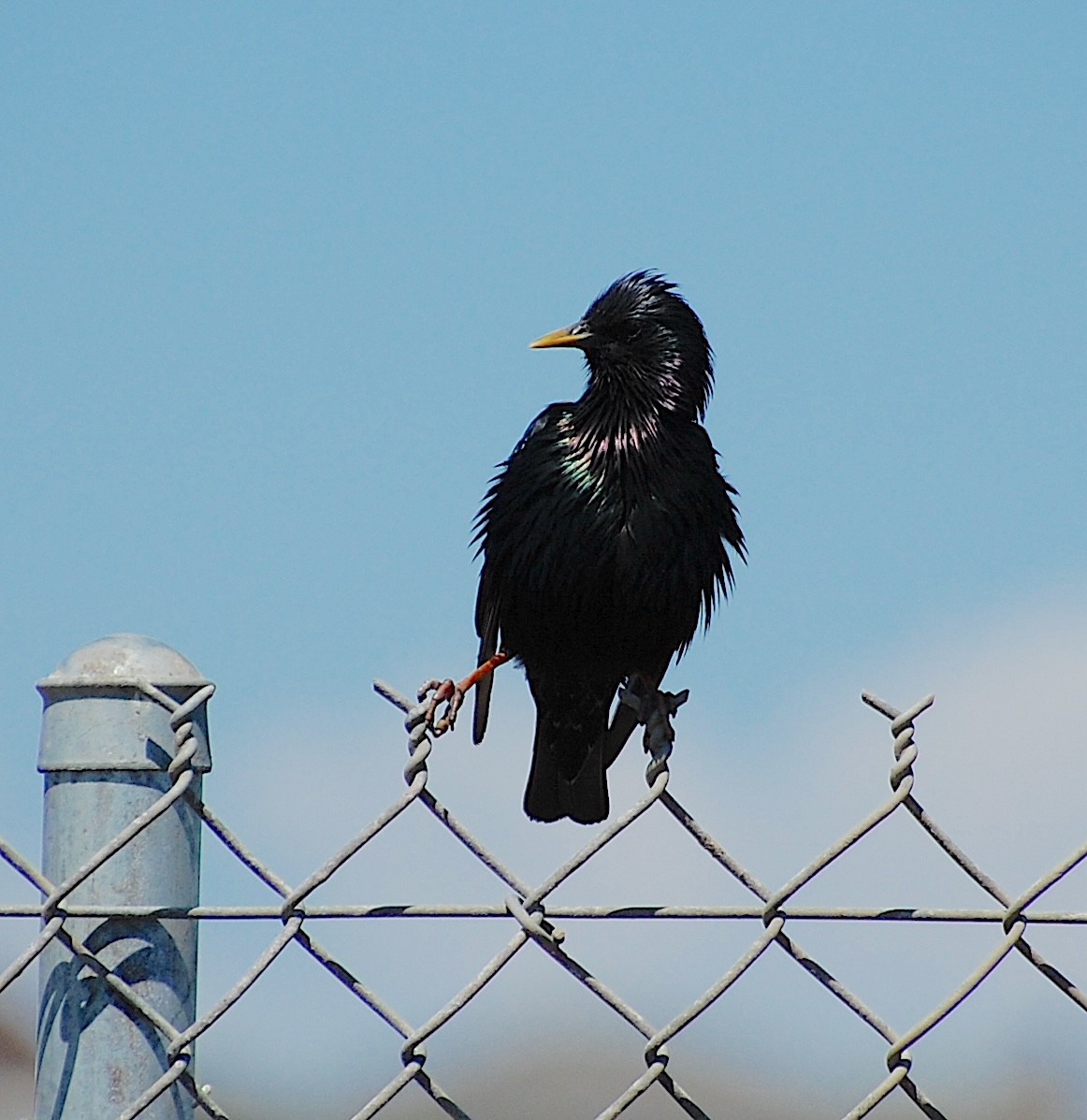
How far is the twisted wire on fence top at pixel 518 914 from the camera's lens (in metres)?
1.77

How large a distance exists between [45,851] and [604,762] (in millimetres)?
1901

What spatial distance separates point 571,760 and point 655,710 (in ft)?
2.47

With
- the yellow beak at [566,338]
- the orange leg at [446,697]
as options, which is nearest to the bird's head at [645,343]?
the yellow beak at [566,338]

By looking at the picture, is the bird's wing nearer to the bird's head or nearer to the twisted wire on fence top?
the bird's head

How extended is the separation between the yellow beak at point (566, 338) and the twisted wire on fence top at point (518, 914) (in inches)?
78.2

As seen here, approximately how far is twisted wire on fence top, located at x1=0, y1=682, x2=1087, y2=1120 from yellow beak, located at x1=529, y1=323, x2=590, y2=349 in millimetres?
1985

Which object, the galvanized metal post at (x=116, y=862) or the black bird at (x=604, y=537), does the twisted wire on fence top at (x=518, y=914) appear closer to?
the galvanized metal post at (x=116, y=862)

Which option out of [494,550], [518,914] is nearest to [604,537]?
[494,550]

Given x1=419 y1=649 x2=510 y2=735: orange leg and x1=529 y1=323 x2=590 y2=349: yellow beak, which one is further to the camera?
x1=529 y1=323 x2=590 y2=349: yellow beak

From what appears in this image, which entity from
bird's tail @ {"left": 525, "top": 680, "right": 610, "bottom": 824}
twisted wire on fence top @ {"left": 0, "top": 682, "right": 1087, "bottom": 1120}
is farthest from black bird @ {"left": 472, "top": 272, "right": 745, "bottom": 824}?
twisted wire on fence top @ {"left": 0, "top": 682, "right": 1087, "bottom": 1120}

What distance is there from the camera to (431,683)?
2.62m

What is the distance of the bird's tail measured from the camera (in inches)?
141

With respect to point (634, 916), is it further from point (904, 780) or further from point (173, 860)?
point (173, 860)

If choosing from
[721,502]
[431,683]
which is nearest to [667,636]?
[721,502]
